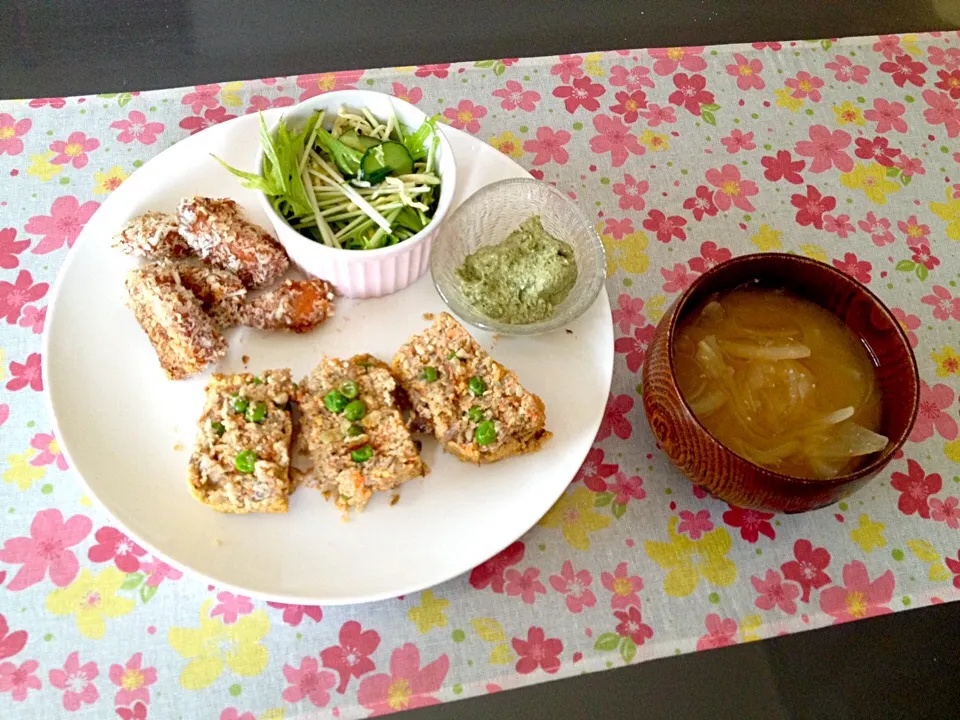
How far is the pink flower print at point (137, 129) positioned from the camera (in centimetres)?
321

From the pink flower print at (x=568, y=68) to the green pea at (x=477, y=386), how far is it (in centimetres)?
180

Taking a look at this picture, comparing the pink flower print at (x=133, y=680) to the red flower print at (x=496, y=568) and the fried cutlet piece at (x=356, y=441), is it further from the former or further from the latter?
the red flower print at (x=496, y=568)

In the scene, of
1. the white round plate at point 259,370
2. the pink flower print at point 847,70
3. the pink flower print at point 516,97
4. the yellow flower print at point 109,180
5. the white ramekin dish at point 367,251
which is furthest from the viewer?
the pink flower print at point 847,70

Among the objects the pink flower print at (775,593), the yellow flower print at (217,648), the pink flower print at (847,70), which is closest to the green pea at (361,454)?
the yellow flower print at (217,648)

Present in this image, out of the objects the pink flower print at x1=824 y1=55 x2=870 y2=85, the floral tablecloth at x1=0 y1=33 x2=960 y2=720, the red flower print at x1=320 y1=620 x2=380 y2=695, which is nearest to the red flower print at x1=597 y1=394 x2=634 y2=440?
the floral tablecloth at x1=0 y1=33 x2=960 y2=720

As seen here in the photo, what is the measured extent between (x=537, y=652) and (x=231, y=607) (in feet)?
3.29

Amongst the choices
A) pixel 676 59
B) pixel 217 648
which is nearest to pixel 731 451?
pixel 217 648

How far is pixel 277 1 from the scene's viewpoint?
12.3 ft

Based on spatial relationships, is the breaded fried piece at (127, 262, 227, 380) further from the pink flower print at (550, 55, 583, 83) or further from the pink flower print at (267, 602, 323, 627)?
the pink flower print at (550, 55, 583, 83)

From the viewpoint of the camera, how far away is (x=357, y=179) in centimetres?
279

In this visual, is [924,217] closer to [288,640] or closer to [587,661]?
[587,661]

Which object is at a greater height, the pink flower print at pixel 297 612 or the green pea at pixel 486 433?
the green pea at pixel 486 433

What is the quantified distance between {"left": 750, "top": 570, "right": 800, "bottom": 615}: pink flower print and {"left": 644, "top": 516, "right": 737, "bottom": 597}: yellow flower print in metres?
0.10

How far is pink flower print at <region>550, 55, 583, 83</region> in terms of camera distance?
3570 millimetres
